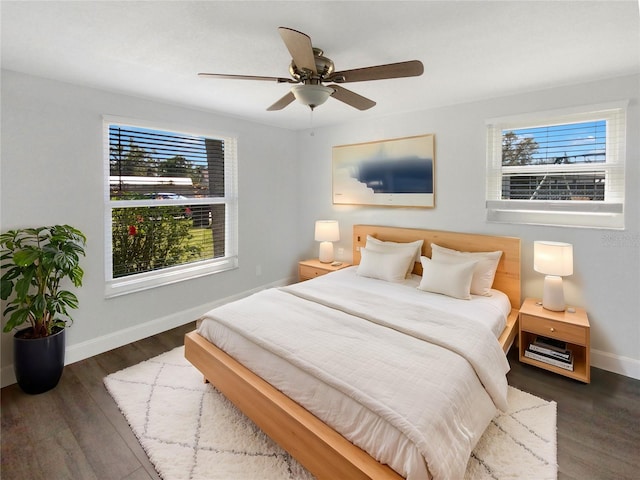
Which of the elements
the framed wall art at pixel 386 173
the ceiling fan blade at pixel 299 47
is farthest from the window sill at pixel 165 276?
the ceiling fan blade at pixel 299 47

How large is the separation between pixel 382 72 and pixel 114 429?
2701 mm

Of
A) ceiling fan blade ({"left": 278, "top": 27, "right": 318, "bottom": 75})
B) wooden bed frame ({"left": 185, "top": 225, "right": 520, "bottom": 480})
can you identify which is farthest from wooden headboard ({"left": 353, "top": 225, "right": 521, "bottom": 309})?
ceiling fan blade ({"left": 278, "top": 27, "right": 318, "bottom": 75})

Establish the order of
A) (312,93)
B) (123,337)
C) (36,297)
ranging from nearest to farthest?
(312,93) → (36,297) → (123,337)

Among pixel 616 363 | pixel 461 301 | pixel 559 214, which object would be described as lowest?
pixel 616 363

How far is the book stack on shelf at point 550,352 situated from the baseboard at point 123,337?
10.8ft

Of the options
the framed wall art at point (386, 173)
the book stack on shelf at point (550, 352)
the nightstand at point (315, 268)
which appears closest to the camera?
the book stack on shelf at point (550, 352)

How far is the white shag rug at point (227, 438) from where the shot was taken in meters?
1.75

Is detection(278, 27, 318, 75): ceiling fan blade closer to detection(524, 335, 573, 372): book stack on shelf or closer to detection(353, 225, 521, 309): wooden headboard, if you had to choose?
detection(353, 225, 521, 309): wooden headboard

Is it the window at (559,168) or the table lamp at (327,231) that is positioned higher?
the window at (559,168)

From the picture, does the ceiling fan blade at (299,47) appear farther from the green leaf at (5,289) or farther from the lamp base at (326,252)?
the lamp base at (326,252)

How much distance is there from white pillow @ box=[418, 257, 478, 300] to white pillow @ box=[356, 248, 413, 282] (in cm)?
35

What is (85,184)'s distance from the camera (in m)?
2.84

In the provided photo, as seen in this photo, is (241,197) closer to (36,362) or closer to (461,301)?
(36,362)

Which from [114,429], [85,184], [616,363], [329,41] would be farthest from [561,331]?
[85,184]
